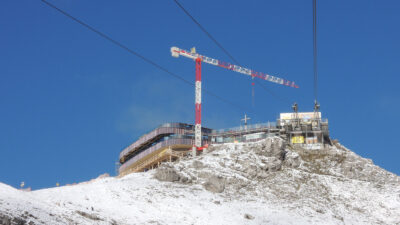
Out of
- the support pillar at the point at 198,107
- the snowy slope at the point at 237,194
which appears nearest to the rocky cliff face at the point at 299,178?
the snowy slope at the point at 237,194

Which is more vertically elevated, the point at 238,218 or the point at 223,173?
the point at 223,173

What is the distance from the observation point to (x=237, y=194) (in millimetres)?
73938

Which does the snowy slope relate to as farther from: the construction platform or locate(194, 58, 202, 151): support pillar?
locate(194, 58, 202, 151): support pillar

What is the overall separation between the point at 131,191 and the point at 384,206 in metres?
38.1

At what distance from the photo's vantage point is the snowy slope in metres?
52.4

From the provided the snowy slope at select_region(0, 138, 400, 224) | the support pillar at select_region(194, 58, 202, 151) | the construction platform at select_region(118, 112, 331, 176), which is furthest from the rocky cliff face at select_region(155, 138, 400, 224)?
the support pillar at select_region(194, 58, 202, 151)

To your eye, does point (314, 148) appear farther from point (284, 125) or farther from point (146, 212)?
point (146, 212)

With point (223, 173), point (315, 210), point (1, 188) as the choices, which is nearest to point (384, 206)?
point (315, 210)

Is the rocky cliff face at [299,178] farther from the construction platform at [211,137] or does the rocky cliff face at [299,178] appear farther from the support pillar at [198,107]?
the support pillar at [198,107]

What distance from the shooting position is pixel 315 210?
7006cm

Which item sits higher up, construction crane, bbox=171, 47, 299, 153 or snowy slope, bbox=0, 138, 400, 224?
construction crane, bbox=171, 47, 299, 153

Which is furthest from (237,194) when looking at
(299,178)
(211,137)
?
(211,137)

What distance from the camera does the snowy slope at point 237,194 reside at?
172 ft

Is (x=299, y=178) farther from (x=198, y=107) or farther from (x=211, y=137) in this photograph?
(x=198, y=107)
